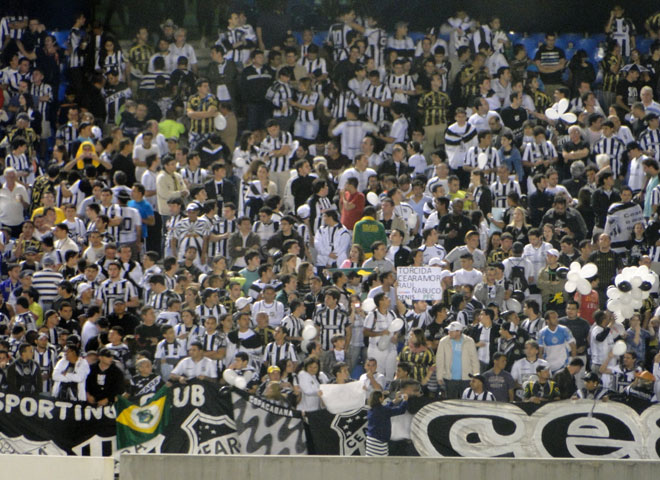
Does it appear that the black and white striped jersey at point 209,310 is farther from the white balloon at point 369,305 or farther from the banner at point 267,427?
the banner at point 267,427

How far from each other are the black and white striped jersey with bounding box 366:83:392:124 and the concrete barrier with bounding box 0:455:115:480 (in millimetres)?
10953

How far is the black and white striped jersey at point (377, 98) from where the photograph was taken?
21.8 m

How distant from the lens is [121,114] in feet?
69.7

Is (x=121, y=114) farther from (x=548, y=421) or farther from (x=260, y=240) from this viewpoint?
(x=548, y=421)

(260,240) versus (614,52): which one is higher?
(614,52)

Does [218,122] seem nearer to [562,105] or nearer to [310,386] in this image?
[562,105]

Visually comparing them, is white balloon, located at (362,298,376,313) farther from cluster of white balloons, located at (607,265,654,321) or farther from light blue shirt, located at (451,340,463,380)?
cluster of white balloons, located at (607,265,654,321)

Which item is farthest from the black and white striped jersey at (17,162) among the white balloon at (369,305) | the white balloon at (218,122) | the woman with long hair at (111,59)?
the white balloon at (369,305)

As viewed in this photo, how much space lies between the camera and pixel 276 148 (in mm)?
19922

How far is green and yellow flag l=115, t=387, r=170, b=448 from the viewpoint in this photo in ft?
45.7

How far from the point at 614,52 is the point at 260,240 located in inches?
337

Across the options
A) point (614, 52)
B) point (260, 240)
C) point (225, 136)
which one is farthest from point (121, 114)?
point (614, 52)

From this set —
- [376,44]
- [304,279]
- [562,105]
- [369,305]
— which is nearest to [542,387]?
[369,305]

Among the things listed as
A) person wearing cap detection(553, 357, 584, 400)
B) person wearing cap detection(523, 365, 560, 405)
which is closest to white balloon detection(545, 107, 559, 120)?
person wearing cap detection(553, 357, 584, 400)
